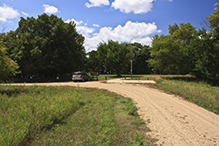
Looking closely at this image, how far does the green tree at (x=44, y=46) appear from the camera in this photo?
25.5 m

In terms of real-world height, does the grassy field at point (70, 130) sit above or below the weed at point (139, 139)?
above

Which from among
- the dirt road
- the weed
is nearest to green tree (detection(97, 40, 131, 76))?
the dirt road

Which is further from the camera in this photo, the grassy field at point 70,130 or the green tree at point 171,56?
the green tree at point 171,56

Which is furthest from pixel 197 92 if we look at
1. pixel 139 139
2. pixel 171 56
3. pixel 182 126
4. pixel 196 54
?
pixel 196 54

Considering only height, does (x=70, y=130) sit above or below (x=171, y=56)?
below

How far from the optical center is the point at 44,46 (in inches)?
1016

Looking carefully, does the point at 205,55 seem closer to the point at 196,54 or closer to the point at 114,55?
the point at 196,54

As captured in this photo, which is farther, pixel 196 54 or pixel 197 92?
pixel 196 54

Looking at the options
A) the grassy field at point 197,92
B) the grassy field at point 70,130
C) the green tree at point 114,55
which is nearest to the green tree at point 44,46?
the green tree at point 114,55

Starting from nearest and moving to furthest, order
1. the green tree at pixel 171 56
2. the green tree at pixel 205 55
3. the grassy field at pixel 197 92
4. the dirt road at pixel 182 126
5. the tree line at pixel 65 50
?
the dirt road at pixel 182 126, the grassy field at pixel 197 92, the green tree at pixel 205 55, the tree line at pixel 65 50, the green tree at pixel 171 56

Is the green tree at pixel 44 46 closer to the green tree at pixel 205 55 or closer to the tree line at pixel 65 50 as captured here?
the tree line at pixel 65 50

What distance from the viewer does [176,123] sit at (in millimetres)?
6121

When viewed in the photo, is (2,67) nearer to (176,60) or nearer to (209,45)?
(176,60)

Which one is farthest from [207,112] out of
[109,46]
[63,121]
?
[109,46]
